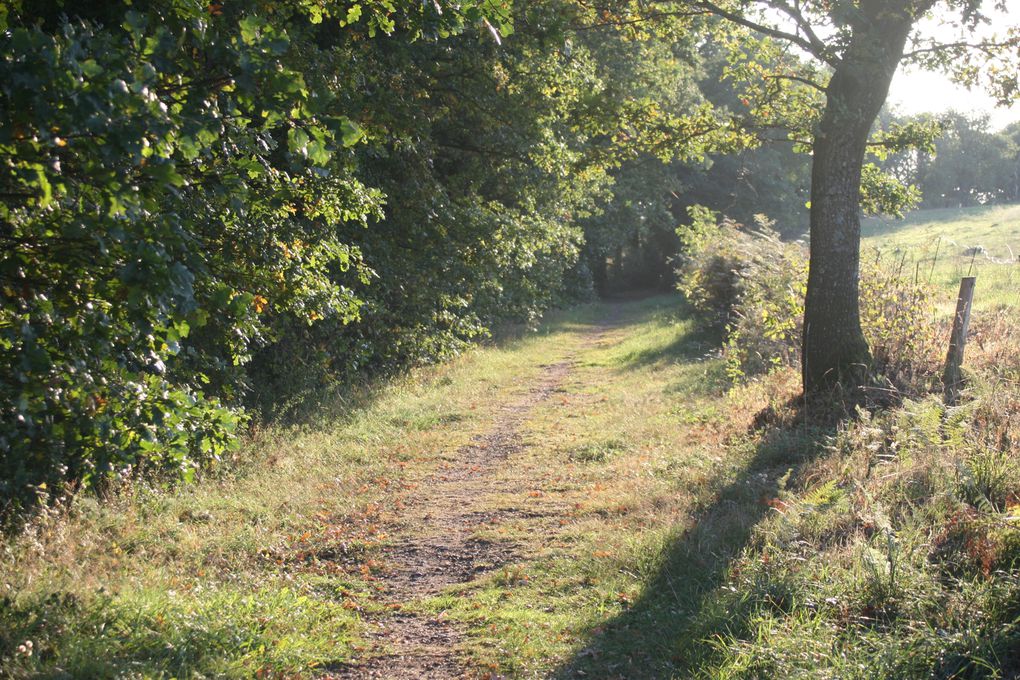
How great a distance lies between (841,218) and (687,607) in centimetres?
627

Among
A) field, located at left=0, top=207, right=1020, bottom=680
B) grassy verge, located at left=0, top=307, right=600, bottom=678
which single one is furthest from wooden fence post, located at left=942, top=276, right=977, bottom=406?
grassy verge, located at left=0, top=307, right=600, bottom=678

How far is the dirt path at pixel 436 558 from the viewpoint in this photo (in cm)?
558

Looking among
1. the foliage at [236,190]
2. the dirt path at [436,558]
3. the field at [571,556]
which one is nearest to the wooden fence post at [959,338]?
the field at [571,556]

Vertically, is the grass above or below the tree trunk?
below

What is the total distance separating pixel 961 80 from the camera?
11.1 meters

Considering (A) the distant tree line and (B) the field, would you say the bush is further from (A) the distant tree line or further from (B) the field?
(A) the distant tree line

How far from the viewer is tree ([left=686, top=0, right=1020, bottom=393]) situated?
9883 millimetres

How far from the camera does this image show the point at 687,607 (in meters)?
5.89

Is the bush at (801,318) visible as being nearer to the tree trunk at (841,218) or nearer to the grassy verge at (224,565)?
the tree trunk at (841,218)

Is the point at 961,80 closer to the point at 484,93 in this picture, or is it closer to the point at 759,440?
the point at 759,440

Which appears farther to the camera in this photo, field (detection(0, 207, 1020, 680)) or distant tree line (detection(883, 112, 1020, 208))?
distant tree line (detection(883, 112, 1020, 208))

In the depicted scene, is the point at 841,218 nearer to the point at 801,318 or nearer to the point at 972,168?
the point at 801,318

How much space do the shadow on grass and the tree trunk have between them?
2.45 metres

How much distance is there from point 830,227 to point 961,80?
9.89ft
